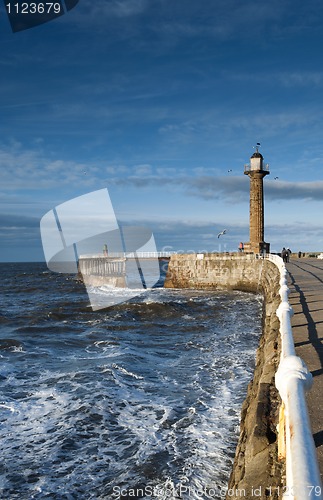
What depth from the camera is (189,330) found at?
1488cm

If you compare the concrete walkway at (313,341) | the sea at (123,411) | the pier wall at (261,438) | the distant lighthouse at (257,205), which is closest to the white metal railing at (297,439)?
the pier wall at (261,438)

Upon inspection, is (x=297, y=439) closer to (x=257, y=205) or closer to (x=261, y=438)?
(x=261, y=438)

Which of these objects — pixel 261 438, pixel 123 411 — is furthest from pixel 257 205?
pixel 261 438

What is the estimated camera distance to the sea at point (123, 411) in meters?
5.17

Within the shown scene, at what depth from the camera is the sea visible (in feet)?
17.0

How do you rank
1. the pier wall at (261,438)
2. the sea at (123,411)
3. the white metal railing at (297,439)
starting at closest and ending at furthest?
the white metal railing at (297,439) < the pier wall at (261,438) < the sea at (123,411)

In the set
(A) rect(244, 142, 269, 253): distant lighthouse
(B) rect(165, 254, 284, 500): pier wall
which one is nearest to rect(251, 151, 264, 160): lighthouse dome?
(A) rect(244, 142, 269, 253): distant lighthouse

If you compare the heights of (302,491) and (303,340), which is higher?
(302,491)

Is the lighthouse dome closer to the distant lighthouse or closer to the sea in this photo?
the distant lighthouse

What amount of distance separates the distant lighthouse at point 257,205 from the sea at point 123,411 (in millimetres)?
19073

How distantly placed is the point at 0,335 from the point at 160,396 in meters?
9.67

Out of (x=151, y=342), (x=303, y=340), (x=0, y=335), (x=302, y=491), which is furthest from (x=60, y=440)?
(x=0, y=335)

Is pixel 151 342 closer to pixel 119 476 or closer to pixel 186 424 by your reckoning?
pixel 186 424

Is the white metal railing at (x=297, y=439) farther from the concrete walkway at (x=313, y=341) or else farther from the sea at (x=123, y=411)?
the sea at (x=123, y=411)
